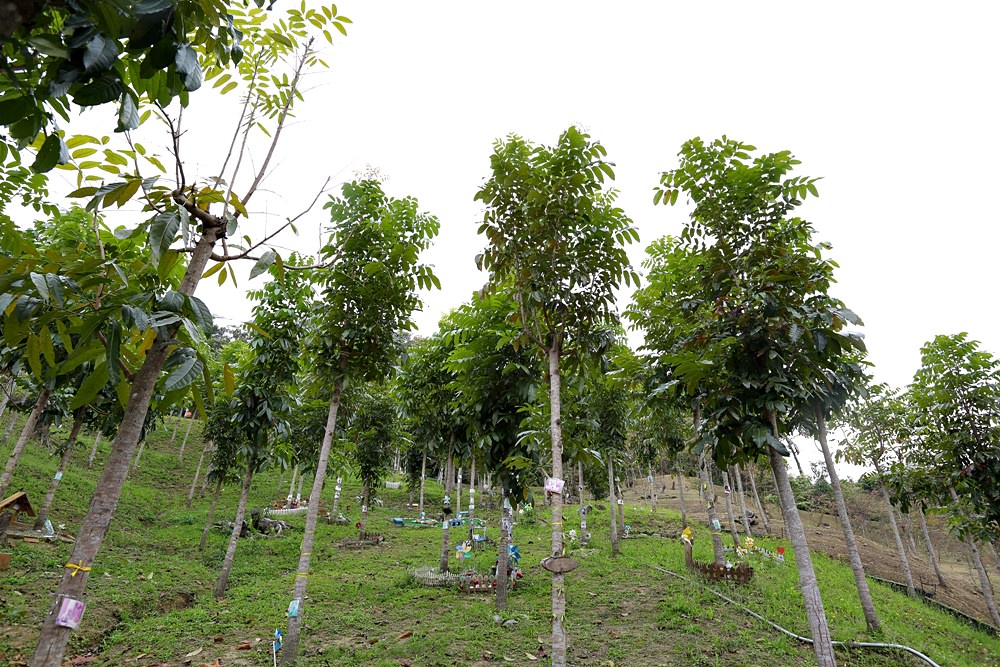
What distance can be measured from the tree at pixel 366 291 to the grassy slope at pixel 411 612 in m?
2.04

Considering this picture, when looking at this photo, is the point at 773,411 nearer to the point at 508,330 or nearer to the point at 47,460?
the point at 508,330

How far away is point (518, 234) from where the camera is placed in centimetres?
579

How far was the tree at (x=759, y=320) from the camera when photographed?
15.8 ft

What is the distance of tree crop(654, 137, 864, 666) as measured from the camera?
4.80 m

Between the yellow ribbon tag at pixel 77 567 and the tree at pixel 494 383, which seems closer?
the yellow ribbon tag at pixel 77 567

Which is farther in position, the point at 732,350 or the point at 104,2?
the point at 732,350

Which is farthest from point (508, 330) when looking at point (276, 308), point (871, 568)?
point (871, 568)

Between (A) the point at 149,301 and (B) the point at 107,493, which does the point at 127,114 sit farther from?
(B) the point at 107,493

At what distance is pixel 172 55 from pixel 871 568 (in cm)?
Result: 2727

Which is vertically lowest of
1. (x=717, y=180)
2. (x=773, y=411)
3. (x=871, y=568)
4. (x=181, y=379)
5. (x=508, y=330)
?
(x=871, y=568)

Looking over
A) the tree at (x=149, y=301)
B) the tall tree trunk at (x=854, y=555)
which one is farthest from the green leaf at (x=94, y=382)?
the tall tree trunk at (x=854, y=555)

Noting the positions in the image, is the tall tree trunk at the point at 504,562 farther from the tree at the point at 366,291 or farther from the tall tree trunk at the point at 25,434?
the tall tree trunk at the point at 25,434

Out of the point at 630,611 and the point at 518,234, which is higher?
the point at 518,234

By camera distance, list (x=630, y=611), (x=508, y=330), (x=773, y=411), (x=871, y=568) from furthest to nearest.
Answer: (x=871, y=568), (x=630, y=611), (x=508, y=330), (x=773, y=411)
